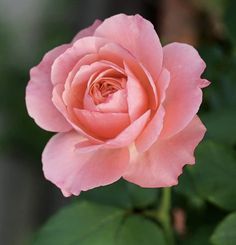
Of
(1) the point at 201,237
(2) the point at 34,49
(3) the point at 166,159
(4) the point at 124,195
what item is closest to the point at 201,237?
(1) the point at 201,237

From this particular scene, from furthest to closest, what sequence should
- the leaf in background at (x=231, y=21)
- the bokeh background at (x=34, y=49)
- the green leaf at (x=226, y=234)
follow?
1. the bokeh background at (x=34, y=49)
2. the leaf in background at (x=231, y=21)
3. the green leaf at (x=226, y=234)

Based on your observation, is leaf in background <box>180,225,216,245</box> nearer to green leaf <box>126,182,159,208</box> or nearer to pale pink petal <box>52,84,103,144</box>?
green leaf <box>126,182,159,208</box>

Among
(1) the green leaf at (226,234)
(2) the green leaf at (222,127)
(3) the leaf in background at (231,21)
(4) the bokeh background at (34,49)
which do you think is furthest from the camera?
(4) the bokeh background at (34,49)

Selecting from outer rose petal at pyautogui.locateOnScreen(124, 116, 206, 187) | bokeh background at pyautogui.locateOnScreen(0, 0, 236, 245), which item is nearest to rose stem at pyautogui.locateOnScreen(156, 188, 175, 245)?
outer rose petal at pyautogui.locateOnScreen(124, 116, 206, 187)

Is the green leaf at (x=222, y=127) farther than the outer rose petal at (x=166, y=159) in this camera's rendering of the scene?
Yes

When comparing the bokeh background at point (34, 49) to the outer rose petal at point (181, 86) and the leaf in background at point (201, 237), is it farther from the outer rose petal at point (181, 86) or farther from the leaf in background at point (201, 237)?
the outer rose petal at point (181, 86)

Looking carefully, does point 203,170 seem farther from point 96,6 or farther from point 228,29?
point 96,6

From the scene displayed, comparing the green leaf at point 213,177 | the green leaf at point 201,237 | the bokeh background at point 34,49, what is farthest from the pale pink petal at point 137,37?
the bokeh background at point 34,49
